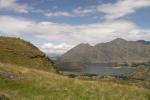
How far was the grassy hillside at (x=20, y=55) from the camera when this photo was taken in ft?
160

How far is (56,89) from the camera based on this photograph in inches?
1075

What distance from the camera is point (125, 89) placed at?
97.2 feet

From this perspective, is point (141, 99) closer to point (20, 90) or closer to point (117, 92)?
point (117, 92)

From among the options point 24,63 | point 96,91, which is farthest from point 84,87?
point 24,63

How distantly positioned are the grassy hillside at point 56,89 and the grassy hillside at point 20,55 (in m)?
17.5

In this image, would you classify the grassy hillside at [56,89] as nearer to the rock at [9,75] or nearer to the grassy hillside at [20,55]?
the rock at [9,75]

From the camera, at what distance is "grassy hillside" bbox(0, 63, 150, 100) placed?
83.9 ft

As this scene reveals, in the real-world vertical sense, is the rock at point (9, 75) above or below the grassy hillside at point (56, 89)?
above

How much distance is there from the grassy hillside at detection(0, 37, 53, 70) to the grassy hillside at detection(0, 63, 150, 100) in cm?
1749

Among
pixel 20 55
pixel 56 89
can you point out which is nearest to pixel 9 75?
pixel 56 89

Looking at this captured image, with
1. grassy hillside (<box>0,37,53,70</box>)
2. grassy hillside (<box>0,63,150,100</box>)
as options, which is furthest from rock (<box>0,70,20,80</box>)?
grassy hillside (<box>0,37,53,70</box>)

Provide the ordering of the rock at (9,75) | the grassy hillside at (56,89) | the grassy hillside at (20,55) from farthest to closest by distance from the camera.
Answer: the grassy hillside at (20,55) → the rock at (9,75) → the grassy hillside at (56,89)

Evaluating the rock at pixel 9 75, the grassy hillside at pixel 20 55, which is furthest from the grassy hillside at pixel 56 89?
the grassy hillside at pixel 20 55

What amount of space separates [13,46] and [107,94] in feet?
98.8
